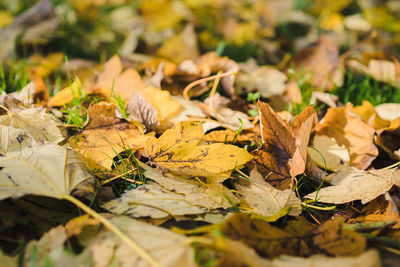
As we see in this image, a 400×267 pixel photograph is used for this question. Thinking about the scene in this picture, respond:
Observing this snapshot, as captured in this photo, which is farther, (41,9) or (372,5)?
(372,5)

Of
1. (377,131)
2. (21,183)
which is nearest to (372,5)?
(377,131)

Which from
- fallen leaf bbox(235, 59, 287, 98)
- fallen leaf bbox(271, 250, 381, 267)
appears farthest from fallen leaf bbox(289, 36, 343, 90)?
fallen leaf bbox(271, 250, 381, 267)

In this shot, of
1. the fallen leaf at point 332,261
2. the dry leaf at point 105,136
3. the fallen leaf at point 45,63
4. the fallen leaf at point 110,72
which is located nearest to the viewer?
the fallen leaf at point 332,261

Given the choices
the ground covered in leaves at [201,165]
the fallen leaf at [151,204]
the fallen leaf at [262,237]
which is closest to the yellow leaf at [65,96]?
the ground covered in leaves at [201,165]

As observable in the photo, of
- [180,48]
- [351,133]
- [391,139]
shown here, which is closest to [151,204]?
[351,133]

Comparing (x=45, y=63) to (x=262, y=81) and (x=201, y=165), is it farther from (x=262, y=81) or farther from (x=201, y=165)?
(x=201, y=165)

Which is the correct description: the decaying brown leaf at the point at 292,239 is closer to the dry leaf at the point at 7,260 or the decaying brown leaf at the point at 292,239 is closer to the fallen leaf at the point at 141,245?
the fallen leaf at the point at 141,245

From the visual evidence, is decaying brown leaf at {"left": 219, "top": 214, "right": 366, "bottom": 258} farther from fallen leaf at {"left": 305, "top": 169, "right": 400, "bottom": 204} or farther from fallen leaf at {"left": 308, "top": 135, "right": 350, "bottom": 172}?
fallen leaf at {"left": 308, "top": 135, "right": 350, "bottom": 172}

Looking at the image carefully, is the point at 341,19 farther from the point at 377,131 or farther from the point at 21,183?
the point at 21,183

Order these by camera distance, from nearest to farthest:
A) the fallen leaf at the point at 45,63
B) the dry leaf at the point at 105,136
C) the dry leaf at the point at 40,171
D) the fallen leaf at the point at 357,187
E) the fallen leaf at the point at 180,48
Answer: the dry leaf at the point at 40,171 → the fallen leaf at the point at 357,187 → the dry leaf at the point at 105,136 → the fallen leaf at the point at 45,63 → the fallen leaf at the point at 180,48
